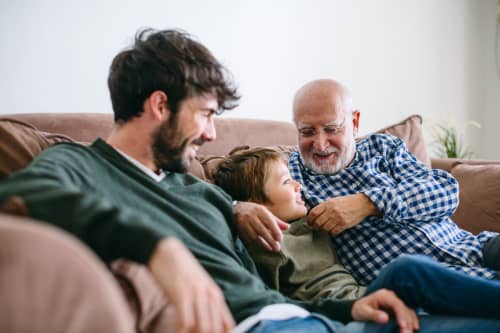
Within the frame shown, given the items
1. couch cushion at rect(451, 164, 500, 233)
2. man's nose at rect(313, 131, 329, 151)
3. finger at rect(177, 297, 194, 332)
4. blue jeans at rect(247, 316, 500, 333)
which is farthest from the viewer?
couch cushion at rect(451, 164, 500, 233)

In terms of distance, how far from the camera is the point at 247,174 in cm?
145

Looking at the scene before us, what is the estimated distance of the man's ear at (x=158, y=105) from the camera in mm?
1147

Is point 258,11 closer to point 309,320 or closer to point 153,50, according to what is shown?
point 153,50

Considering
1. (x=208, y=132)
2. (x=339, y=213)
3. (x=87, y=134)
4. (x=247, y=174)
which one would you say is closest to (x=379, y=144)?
(x=339, y=213)

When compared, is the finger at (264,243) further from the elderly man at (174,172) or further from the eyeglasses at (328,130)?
the eyeglasses at (328,130)

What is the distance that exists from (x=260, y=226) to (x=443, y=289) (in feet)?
1.40

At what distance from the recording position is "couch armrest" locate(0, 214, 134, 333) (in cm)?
50

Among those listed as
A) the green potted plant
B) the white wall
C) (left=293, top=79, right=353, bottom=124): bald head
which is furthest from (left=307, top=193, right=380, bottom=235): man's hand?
the green potted plant

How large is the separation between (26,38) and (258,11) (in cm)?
121

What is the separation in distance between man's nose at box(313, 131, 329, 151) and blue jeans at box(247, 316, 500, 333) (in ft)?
2.33

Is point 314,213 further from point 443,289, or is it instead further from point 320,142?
point 443,289

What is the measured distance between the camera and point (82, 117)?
1565 millimetres

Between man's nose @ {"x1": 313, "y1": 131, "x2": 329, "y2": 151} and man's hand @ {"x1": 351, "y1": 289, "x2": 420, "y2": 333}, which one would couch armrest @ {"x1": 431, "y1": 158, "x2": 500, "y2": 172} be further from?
man's hand @ {"x1": 351, "y1": 289, "x2": 420, "y2": 333}

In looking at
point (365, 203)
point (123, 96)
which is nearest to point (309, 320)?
point (365, 203)
